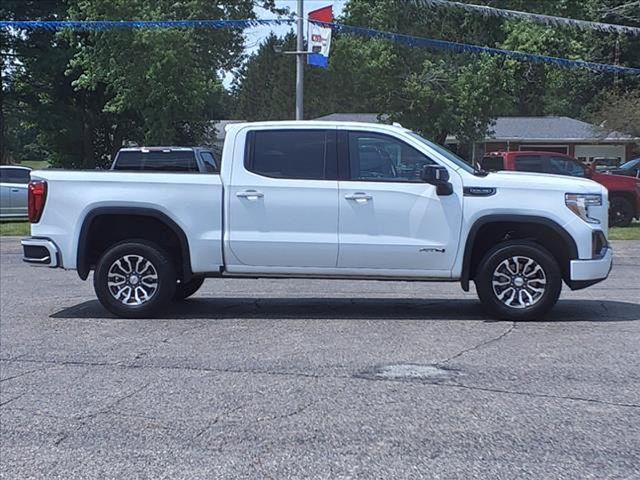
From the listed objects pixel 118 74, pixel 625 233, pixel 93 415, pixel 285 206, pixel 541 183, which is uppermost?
pixel 118 74

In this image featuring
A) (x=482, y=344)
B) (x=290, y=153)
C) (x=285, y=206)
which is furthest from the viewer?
(x=290, y=153)

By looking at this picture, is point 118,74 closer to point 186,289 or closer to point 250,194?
point 186,289

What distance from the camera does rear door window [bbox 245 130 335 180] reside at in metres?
8.70

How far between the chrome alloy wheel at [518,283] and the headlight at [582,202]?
2.28ft

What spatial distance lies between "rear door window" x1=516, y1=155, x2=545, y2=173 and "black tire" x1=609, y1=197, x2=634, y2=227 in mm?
2225

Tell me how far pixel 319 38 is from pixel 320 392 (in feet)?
58.1

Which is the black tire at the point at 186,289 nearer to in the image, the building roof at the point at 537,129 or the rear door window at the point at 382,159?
the rear door window at the point at 382,159

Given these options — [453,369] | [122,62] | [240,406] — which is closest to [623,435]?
[453,369]

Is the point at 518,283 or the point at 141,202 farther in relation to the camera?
the point at 141,202

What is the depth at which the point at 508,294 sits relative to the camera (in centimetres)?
848

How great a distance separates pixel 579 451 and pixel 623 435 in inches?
17.1

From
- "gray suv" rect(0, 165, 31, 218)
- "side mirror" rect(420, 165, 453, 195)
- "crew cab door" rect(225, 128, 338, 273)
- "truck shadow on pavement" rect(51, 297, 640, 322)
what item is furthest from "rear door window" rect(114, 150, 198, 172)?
"gray suv" rect(0, 165, 31, 218)

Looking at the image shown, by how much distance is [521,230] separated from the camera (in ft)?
28.2

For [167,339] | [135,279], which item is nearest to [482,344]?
[167,339]
